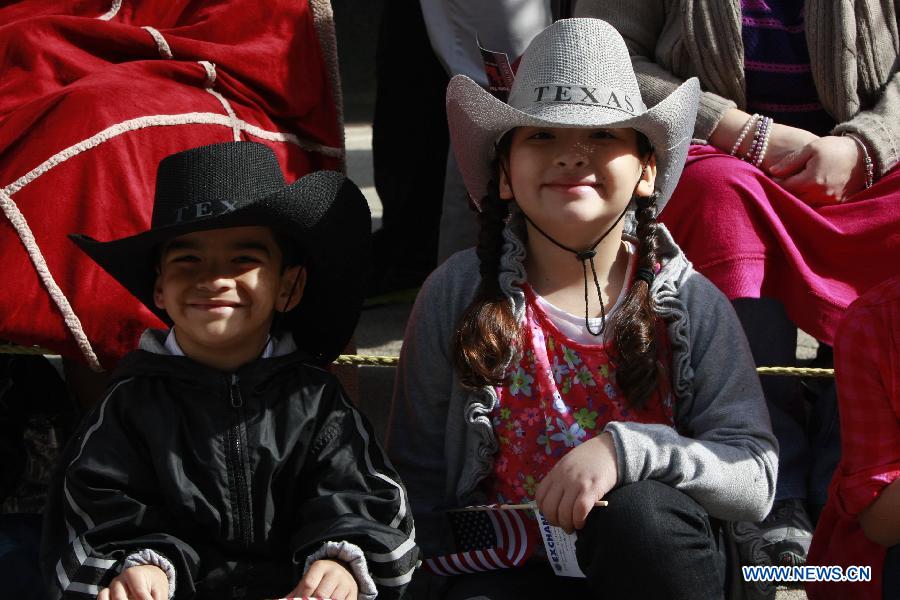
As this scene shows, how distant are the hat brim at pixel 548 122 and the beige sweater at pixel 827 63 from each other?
0.60 meters

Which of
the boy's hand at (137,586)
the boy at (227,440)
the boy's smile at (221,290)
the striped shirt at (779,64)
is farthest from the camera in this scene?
the striped shirt at (779,64)

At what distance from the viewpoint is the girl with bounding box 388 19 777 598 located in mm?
2180

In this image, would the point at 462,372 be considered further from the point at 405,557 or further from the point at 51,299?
the point at 51,299

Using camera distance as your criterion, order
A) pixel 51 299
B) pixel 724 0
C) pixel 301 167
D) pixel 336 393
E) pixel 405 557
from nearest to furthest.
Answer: pixel 405 557 → pixel 336 393 → pixel 51 299 → pixel 724 0 → pixel 301 167

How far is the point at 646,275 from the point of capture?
2283 mm

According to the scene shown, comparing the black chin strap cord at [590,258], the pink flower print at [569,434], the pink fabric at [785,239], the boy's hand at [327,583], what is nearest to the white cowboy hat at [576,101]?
the black chin strap cord at [590,258]

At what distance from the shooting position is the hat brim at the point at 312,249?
2.13m

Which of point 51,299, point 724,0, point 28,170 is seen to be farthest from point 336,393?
point 724,0

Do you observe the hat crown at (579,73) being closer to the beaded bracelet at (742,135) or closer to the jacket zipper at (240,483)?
the beaded bracelet at (742,135)

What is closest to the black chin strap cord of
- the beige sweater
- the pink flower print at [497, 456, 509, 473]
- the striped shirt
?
the pink flower print at [497, 456, 509, 473]

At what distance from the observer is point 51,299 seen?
105 inches

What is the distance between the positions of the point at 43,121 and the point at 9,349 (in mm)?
536

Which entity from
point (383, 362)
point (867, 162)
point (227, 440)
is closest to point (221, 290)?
point (227, 440)

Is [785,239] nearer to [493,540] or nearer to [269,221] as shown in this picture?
[493,540]
